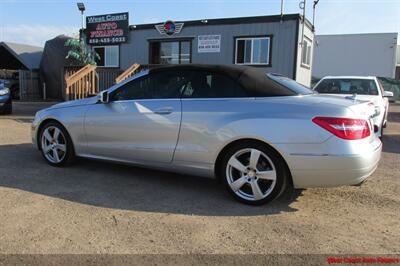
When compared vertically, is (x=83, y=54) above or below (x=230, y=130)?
above

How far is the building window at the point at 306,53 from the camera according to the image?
51.8 feet

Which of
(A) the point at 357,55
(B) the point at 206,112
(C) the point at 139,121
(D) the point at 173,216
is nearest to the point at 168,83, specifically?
(C) the point at 139,121

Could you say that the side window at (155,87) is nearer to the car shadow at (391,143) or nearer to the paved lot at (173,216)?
the paved lot at (173,216)

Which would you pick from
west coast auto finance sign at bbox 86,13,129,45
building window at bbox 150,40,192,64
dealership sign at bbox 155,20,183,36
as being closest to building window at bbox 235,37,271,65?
building window at bbox 150,40,192,64

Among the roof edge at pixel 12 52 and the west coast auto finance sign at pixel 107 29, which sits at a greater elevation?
the west coast auto finance sign at pixel 107 29

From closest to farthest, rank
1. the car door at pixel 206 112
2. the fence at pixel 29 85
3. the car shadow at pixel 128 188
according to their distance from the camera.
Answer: the car shadow at pixel 128 188 < the car door at pixel 206 112 < the fence at pixel 29 85

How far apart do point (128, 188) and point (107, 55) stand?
571 inches

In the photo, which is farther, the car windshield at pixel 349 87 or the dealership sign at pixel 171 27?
the dealership sign at pixel 171 27

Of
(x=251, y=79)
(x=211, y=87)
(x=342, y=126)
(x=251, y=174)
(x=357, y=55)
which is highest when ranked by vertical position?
(x=357, y=55)

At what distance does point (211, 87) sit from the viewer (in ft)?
15.1

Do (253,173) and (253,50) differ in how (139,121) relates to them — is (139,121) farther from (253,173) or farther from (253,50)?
(253,50)

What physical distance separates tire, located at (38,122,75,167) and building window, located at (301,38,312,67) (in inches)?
469

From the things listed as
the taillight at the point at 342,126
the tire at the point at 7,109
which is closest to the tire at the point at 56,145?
the taillight at the point at 342,126

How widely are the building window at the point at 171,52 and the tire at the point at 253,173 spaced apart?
1237 cm
